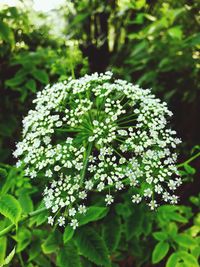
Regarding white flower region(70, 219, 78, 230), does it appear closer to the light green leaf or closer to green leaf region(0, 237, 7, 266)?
green leaf region(0, 237, 7, 266)

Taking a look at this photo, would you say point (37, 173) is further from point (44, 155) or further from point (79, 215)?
point (79, 215)

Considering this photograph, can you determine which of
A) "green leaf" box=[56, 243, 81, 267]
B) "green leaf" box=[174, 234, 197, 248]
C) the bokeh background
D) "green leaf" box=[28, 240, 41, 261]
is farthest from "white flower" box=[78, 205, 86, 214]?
the bokeh background

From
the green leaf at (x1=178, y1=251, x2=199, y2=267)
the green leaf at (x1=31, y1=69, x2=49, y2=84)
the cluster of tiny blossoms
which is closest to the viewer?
the cluster of tiny blossoms

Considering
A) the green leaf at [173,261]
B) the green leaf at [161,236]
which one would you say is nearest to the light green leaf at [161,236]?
the green leaf at [161,236]

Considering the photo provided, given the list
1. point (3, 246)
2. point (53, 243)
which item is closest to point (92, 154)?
point (53, 243)

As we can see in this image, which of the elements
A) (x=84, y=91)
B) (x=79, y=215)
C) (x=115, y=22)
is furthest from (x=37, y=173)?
(x=115, y=22)

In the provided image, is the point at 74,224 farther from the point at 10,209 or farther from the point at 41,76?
the point at 41,76
